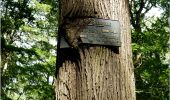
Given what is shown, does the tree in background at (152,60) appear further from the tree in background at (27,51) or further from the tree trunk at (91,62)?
the tree trunk at (91,62)

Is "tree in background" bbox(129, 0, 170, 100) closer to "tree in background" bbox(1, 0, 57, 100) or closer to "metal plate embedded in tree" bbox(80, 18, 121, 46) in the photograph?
"tree in background" bbox(1, 0, 57, 100)

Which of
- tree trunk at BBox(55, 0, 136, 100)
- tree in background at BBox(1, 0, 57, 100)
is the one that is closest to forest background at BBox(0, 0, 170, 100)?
tree in background at BBox(1, 0, 57, 100)

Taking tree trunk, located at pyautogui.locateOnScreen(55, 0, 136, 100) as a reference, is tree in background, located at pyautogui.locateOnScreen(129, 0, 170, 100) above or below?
below

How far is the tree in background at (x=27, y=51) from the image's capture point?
1191 cm

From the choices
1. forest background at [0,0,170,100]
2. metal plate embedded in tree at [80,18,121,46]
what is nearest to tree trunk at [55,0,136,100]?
metal plate embedded in tree at [80,18,121,46]

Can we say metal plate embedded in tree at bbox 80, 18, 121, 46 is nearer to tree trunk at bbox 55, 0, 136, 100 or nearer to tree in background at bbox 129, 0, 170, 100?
tree trunk at bbox 55, 0, 136, 100

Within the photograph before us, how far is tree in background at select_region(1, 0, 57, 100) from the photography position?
11914mm

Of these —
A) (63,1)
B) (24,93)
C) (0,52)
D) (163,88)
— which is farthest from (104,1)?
(24,93)

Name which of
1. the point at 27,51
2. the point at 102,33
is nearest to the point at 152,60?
the point at 27,51

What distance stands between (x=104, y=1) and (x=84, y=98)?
752 millimetres

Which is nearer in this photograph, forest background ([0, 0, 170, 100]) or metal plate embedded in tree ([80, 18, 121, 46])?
metal plate embedded in tree ([80, 18, 121, 46])

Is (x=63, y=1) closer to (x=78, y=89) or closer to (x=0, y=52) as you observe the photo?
(x=78, y=89)

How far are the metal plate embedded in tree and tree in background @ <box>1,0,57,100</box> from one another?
8.42 metres

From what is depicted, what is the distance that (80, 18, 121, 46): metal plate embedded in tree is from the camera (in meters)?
2.30
